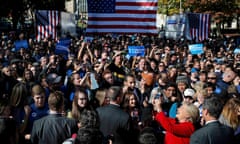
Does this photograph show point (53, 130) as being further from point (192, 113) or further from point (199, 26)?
point (199, 26)

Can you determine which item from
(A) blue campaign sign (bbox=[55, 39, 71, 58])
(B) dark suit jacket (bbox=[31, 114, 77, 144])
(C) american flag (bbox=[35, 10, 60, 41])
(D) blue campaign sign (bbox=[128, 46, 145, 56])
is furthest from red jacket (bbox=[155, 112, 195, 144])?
(C) american flag (bbox=[35, 10, 60, 41])

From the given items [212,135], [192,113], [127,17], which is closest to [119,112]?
[192,113]

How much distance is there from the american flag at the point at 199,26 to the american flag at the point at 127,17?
6.07 metres

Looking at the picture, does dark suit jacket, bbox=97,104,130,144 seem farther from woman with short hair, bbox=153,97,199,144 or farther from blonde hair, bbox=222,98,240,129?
blonde hair, bbox=222,98,240,129

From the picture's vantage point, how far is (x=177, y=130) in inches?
204

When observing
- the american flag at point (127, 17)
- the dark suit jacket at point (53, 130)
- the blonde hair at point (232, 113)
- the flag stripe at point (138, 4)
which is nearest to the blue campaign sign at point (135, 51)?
the american flag at point (127, 17)

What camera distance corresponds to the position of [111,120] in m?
5.49

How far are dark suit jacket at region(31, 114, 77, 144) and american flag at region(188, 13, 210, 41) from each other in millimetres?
13002

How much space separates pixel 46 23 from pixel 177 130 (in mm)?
12543

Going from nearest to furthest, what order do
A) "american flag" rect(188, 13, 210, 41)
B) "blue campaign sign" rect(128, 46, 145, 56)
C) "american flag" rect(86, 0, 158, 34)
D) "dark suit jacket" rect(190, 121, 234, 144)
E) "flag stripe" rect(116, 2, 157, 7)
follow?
"dark suit jacket" rect(190, 121, 234, 144), "american flag" rect(86, 0, 158, 34), "flag stripe" rect(116, 2, 157, 7), "blue campaign sign" rect(128, 46, 145, 56), "american flag" rect(188, 13, 210, 41)

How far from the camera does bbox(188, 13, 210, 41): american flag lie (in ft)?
57.6

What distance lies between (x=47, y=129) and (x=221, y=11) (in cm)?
4308

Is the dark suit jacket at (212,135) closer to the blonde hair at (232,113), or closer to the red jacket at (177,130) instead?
the red jacket at (177,130)

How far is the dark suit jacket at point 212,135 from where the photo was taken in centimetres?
471
